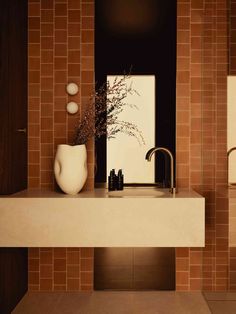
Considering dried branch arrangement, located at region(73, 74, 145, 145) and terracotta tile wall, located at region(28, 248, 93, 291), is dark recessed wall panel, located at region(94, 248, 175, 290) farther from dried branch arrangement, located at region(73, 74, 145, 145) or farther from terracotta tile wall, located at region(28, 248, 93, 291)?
dried branch arrangement, located at region(73, 74, 145, 145)

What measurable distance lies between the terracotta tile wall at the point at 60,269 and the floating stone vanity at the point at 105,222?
0.62 metres

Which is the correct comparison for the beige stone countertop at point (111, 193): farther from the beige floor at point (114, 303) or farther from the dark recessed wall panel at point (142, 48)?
the beige floor at point (114, 303)

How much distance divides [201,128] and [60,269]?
1.43 metres

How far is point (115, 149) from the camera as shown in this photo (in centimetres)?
304

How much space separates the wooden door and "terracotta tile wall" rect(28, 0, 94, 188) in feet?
0.26

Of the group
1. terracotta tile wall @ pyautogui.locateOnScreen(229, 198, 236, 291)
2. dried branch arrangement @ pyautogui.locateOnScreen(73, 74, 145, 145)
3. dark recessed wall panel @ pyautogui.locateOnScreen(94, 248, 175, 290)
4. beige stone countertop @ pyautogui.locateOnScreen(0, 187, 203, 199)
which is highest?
dried branch arrangement @ pyautogui.locateOnScreen(73, 74, 145, 145)

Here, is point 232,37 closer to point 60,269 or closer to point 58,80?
point 58,80

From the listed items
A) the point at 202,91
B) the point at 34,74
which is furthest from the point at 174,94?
the point at 34,74

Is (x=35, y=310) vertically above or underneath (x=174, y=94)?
underneath

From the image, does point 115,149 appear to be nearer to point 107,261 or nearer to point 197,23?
point 107,261

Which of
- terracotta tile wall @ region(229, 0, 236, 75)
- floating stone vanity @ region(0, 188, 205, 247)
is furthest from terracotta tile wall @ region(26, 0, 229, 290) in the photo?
floating stone vanity @ region(0, 188, 205, 247)

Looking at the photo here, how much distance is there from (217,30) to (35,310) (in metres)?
2.16

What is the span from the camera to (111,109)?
295 centimetres

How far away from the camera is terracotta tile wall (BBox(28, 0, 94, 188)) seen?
304 centimetres
